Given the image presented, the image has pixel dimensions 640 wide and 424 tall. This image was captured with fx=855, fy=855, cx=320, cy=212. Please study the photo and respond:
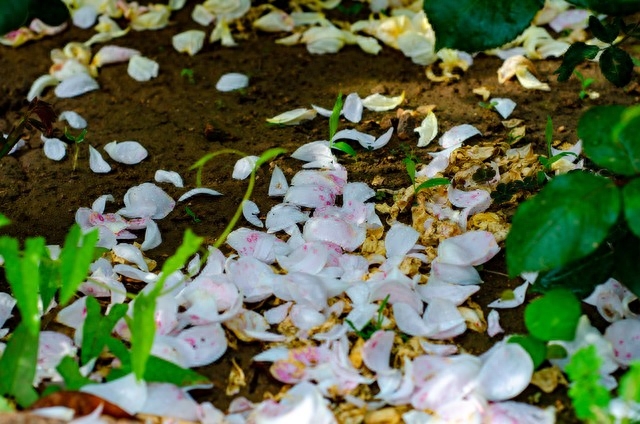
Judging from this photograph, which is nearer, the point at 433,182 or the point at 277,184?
the point at 433,182

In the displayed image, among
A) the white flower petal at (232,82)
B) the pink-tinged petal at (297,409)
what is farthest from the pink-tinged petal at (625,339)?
the white flower petal at (232,82)

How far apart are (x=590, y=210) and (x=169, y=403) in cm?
70

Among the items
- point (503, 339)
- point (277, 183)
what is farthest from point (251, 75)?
point (503, 339)

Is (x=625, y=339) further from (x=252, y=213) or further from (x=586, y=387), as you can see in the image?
(x=252, y=213)

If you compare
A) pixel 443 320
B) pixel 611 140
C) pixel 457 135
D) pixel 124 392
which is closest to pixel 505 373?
pixel 443 320

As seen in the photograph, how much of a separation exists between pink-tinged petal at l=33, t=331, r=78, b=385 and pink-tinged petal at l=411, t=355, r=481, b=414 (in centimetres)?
59

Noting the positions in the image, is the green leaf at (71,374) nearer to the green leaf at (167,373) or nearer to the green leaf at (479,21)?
the green leaf at (167,373)

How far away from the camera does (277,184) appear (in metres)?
1.94

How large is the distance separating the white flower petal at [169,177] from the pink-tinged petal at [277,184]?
22cm

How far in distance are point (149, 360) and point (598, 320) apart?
2.58 ft

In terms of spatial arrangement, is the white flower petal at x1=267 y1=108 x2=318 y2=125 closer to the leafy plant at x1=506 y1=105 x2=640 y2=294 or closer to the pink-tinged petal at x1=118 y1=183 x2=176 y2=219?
the pink-tinged petal at x1=118 y1=183 x2=176 y2=219

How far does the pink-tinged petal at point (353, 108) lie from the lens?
2203 millimetres

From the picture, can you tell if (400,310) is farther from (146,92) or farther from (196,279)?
(146,92)

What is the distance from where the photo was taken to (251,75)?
244 centimetres
